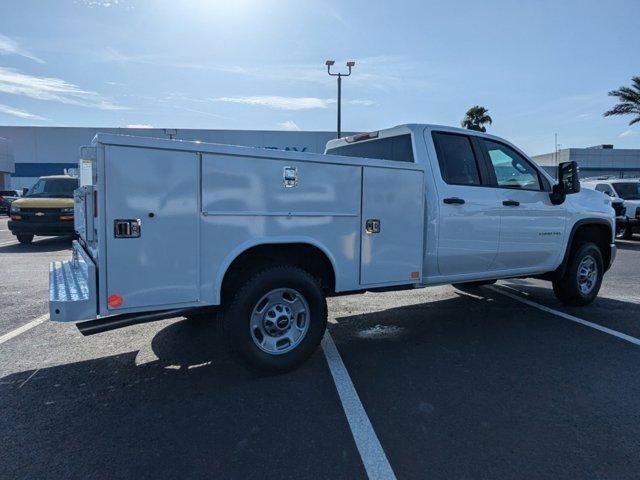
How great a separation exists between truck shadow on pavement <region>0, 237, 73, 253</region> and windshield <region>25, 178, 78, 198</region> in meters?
1.35

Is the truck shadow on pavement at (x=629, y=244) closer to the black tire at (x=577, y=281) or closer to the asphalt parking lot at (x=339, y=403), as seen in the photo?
the black tire at (x=577, y=281)

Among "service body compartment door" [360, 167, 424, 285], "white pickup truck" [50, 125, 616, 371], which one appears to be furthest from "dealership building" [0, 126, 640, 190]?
"service body compartment door" [360, 167, 424, 285]

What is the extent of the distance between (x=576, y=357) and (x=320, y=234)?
275 cm

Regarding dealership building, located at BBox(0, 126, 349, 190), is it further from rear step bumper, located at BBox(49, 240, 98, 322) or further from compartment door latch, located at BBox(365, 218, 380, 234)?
rear step bumper, located at BBox(49, 240, 98, 322)

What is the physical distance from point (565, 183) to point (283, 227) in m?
3.90

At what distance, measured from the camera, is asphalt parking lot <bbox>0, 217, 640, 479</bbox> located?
112 inches

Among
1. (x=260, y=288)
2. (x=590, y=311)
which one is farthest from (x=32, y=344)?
(x=590, y=311)

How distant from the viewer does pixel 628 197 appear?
16.6 m

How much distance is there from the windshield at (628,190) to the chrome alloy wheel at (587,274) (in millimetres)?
11835

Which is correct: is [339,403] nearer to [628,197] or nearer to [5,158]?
[628,197]

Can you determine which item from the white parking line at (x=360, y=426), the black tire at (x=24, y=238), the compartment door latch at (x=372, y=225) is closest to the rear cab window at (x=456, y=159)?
the compartment door latch at (x=372, y=225)

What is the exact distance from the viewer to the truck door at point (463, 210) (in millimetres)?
5090

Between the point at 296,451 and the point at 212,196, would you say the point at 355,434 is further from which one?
the point at 212,196

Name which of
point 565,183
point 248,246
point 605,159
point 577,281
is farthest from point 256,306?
point 605,159
